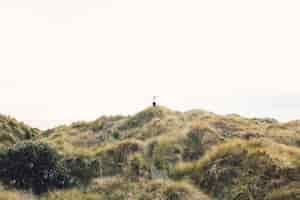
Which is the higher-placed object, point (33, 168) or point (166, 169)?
point (33, 168)

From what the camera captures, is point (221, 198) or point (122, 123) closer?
point (221, 198)

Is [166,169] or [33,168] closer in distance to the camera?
[33,168]

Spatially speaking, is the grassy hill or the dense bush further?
the dense bush

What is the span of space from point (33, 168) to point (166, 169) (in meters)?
4.89

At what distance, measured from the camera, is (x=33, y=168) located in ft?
40.7

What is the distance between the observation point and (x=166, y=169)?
13266 mm

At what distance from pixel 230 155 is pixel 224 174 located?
1.06 meters

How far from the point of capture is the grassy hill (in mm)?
10164

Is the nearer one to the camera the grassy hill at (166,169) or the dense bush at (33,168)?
the grassy hill at (166,169)

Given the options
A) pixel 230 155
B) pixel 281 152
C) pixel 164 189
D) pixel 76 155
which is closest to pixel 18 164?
pixel 76 155

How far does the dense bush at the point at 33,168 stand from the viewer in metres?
11.9

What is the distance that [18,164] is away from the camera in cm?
1246

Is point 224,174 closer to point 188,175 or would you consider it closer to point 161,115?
point 188,175

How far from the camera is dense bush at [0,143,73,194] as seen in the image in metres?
11.9
